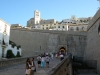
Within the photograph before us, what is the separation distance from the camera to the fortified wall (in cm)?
4656

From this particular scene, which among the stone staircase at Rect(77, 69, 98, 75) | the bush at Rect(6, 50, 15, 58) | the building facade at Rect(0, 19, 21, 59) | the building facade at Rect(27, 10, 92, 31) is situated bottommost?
the stone staircase at Rect(77, 69, 98, 75)

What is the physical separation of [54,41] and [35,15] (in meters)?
63.3

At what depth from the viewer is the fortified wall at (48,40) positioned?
153 ft

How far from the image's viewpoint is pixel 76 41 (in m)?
48.1

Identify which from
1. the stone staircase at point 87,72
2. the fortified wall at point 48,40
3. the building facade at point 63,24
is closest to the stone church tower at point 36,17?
the building facade at point 63,24

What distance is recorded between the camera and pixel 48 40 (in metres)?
47.9

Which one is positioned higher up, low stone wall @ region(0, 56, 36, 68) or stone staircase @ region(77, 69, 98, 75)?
low stone wall @ region(0, 56, 36, 68)

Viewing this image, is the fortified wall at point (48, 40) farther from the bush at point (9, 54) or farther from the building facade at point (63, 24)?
the building facade at point (63, 24)

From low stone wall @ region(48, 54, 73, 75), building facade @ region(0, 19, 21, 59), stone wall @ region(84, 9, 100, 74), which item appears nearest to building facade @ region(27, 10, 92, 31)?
stone wall @ region(84, 9, 100, 74)

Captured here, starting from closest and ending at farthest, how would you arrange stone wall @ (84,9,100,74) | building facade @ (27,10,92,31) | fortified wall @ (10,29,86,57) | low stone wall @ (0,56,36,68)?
1. low stone wall @ (0,56,36,68)
2. stone wall @ (84,9,100,74)
3. fortified wall @ (10,29,86,57)
4. building facade @ (27,10,92,31)

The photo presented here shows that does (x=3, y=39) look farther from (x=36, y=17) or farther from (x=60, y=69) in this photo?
(x=36, y=17)

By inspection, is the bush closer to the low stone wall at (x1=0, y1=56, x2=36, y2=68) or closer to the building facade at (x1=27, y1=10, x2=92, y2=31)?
the low stone wall at (x1=0, y1=56, x2=36, y2=68)

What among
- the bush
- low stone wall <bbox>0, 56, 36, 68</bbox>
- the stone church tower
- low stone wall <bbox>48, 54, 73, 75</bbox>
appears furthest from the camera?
the stone church tower

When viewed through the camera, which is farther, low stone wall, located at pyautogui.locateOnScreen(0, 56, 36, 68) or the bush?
the bush
